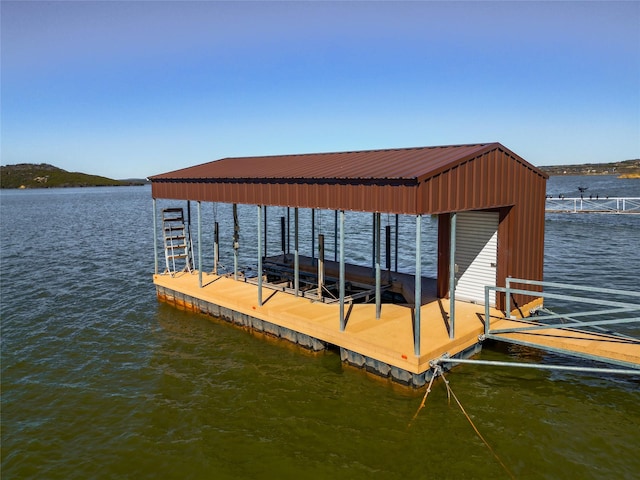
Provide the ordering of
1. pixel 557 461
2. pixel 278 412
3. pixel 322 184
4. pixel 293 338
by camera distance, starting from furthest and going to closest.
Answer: pixel 293 338 < pixel 322 184 < pixel 278 412 < pixel 557 461

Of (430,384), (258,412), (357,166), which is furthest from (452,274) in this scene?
(258,412)

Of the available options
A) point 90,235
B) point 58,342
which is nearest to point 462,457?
point 58,342

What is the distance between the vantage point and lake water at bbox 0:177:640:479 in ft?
31.6

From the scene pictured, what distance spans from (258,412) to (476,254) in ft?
27.6

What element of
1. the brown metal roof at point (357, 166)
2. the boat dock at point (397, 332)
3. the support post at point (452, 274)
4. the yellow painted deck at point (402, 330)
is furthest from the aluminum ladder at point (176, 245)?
the support post at point (452, 274)

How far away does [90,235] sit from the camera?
45188 millimetres

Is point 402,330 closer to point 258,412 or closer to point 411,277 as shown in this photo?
point 258,412

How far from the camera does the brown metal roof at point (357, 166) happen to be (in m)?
12.2

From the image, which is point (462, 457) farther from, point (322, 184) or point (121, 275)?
point (121, 275)

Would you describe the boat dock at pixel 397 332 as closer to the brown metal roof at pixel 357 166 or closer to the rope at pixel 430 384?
the rope at pixel 430 384

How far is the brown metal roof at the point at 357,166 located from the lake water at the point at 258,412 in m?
5.36

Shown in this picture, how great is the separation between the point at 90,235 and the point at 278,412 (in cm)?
3958

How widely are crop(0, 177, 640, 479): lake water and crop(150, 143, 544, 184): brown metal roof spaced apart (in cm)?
536

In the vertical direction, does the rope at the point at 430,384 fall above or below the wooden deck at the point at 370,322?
below
